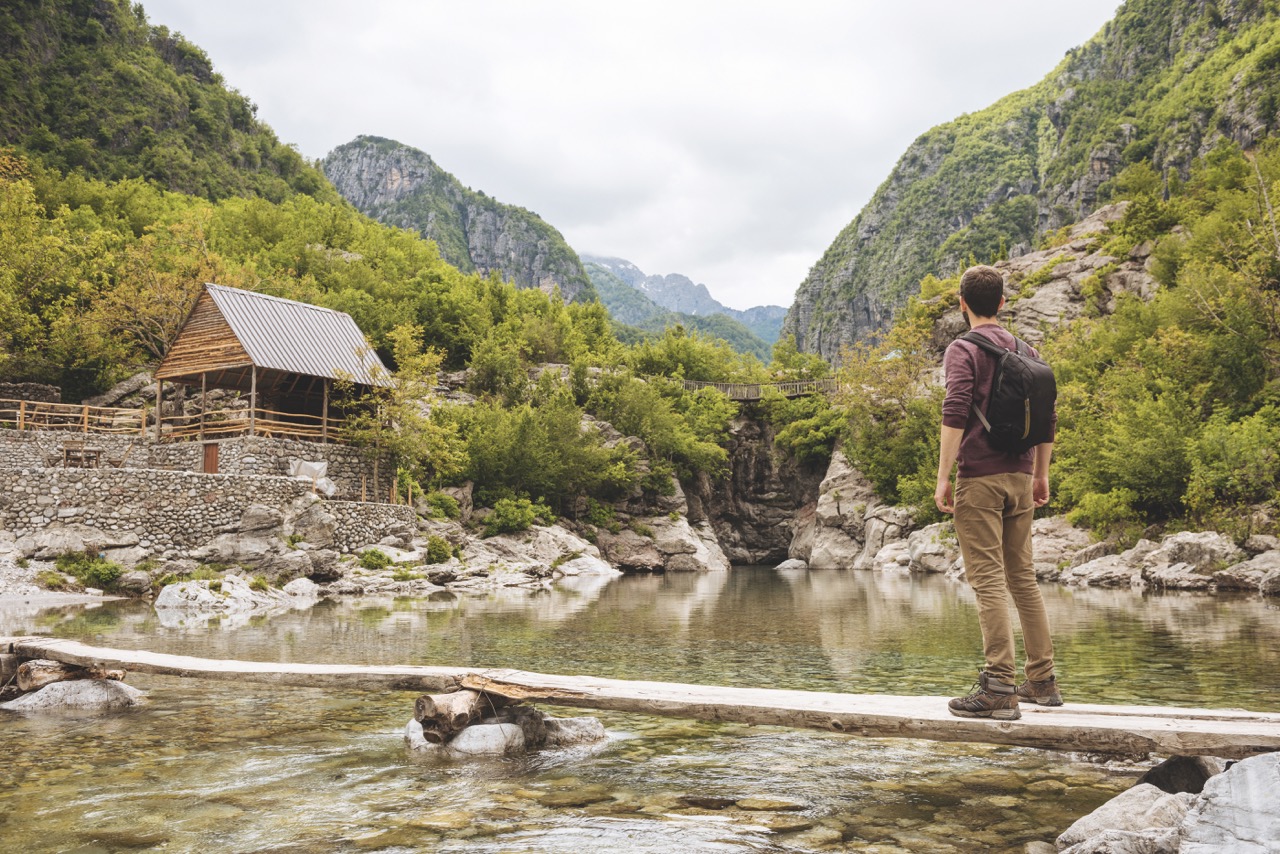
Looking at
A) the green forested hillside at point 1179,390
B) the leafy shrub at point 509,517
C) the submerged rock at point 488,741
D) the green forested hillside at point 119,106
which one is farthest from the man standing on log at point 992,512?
the green forested hillside at point 119,106

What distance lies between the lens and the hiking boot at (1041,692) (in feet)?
14.7

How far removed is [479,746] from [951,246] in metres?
128

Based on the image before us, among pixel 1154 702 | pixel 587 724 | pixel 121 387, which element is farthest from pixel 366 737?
pixel 121 387

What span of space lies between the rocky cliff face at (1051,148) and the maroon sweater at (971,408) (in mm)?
42337

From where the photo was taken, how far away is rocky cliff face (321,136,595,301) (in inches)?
6742

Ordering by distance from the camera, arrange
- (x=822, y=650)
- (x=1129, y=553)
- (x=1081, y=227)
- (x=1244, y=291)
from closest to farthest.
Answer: (x=822, y=650) → (x=1129, y=553) → (x=1244, y=291) → (x=1081, y=227)

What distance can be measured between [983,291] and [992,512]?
1.28 metres

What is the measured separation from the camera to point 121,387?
111ft

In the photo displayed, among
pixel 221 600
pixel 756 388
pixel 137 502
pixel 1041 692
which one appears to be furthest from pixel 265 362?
pixel 756 388

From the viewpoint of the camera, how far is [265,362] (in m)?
27.0

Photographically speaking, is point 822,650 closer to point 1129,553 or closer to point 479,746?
point 479,746

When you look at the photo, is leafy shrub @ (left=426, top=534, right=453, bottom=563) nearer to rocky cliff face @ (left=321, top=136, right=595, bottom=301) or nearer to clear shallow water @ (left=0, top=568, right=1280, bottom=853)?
clear shallow water @ (left=0, top=568, right=1280, bottom=853)

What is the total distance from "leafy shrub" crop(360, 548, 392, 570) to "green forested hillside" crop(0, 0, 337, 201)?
151 ft

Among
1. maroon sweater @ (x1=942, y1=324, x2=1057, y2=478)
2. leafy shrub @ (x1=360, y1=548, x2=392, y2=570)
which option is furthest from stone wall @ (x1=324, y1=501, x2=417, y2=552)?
maroon sweater @ (x1=942, y1=324, x2=1057, y2=478)
